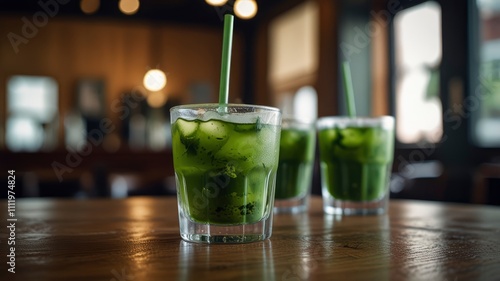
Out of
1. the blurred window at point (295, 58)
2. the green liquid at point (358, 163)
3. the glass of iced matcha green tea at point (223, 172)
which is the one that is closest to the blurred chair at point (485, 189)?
the green liquid at point (358, 163)

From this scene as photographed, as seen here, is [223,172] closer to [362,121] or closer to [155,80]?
[362,121]

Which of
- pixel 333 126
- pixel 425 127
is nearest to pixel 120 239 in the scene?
pixel 333 126

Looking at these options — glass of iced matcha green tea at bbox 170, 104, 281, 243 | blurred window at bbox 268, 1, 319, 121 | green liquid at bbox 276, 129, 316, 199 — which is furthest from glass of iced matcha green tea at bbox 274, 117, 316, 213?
blurred window at bbox 268, 1, 319, 121

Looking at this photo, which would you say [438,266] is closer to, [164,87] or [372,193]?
[372,193]

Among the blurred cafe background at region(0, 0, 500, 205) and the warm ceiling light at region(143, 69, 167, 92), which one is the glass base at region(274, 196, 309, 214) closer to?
the blurred cafe background at region(0, 0, 500, 205)

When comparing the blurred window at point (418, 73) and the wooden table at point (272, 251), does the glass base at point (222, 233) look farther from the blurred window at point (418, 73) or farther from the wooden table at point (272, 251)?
the blurred window at point (418, 73)
